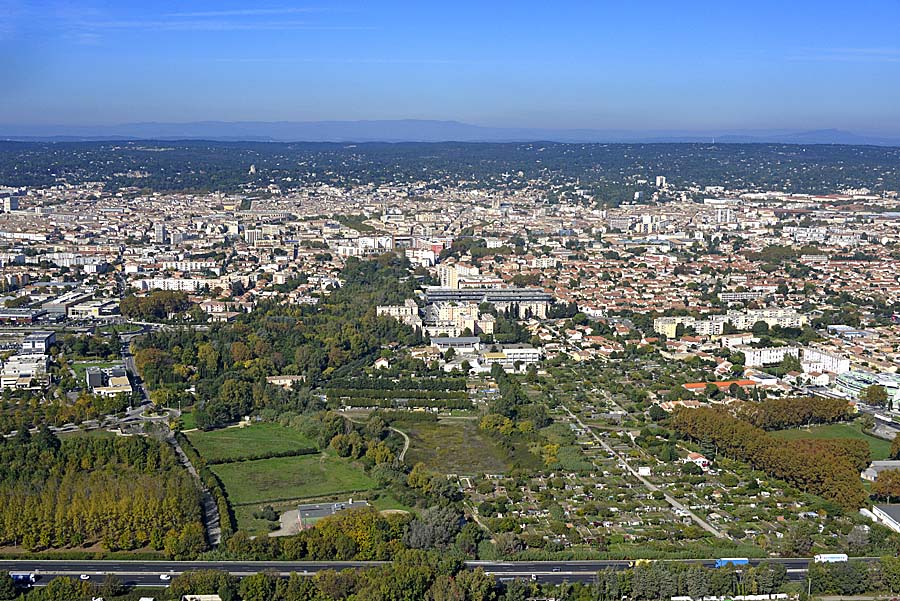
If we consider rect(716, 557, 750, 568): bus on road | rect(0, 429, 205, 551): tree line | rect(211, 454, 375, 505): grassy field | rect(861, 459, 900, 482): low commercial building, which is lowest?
rect(211, 454, 375, 505): grassy field

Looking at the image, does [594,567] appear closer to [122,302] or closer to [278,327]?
[278,327]

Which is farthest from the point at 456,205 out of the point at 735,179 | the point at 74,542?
the point at 74,542

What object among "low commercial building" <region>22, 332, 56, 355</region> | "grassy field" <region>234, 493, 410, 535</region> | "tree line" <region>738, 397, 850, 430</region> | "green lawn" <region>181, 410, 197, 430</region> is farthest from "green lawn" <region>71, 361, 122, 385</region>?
"tree line" <region>738, 397, 850, 430</region>

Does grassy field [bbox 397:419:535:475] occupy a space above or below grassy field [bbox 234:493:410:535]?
below

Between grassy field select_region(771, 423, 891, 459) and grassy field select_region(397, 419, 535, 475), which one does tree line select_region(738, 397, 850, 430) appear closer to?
grassy field select_region(771, 423, 891, 459)

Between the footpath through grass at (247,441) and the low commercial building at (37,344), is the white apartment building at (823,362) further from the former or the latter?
the low commercial building at (37,344)

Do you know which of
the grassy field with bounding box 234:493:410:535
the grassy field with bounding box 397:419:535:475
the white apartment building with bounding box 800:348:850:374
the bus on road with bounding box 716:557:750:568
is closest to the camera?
the bus on road with bounding box 716:557:750:568
